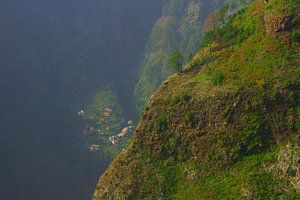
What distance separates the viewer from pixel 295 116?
261ft

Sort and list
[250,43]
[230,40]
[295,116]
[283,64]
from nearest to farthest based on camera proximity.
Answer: [295,116] → [283,64] → [250,43] → [230,40]

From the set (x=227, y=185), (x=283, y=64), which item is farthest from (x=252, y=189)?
(x=283, y=64)

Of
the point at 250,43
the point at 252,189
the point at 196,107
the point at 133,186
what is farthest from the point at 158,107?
the point at 252,189

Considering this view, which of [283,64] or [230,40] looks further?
[230,40]

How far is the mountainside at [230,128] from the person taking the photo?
77.2 meters

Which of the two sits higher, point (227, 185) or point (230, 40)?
point (230, 40)

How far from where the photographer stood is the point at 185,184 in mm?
84125

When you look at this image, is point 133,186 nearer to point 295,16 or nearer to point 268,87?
point 268,87

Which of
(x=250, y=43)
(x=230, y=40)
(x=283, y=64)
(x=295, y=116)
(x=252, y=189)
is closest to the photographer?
(x=252, y=189)

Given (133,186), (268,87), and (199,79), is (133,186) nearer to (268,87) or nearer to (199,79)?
(199,79)

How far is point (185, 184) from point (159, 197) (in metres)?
5.78

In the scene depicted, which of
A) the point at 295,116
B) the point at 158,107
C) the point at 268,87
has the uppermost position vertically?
the point at 158,107

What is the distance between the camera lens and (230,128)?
84.0m

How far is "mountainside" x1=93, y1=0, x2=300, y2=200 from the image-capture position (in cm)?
7725
